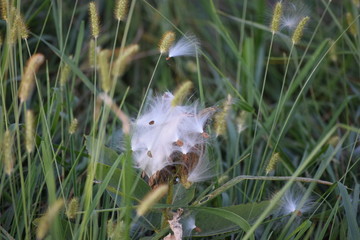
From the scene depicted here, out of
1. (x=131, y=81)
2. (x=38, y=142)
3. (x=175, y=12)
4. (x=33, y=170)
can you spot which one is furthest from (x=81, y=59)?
(x=33, y=170)

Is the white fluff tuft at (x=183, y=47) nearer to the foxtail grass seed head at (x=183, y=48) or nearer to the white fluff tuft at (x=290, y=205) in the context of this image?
the foxtail grass seed head at (x=183, y=48)

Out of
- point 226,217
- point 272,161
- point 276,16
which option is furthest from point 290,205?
point 276,16

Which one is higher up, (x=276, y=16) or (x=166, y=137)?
(x=276, y=16)

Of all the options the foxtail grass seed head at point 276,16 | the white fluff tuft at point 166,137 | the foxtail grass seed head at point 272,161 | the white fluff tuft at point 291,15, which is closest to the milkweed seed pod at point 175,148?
the white fluff tuft at point 166,137

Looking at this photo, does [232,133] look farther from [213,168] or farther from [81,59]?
[81,59]

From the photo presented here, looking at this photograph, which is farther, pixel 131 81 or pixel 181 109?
pixel 131 81

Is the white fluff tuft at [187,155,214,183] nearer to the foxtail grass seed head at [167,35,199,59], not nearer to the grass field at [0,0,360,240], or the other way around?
the grass field at [0,0,360,240]

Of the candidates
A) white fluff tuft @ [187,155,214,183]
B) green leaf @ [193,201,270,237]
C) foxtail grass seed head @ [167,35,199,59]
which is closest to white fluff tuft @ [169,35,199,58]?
Result: foxtail grass seed head @ [167,35,199,59]

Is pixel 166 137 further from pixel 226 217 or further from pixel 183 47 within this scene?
pixel 183 47
